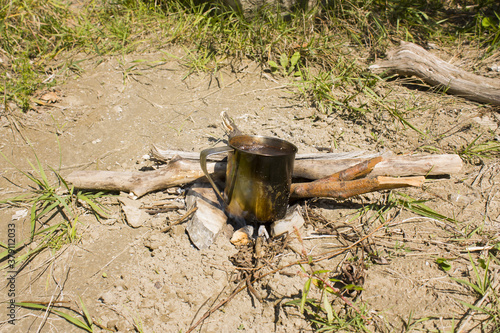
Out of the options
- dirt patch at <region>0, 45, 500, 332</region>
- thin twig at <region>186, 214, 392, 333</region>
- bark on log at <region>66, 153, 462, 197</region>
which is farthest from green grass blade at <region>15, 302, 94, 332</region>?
bark on log at <region>66, 153, 462, 197</region>

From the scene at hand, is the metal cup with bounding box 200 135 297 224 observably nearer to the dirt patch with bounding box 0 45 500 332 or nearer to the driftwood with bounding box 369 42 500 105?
the dirt patch with bounding box 0 45 500 332

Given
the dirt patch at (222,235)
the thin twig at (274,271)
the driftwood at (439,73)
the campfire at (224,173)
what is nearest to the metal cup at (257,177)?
the campfire at (224,173)

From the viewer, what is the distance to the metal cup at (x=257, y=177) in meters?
1.96

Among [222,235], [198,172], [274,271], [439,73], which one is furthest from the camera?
[439,73]

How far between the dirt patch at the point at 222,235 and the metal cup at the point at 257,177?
230mm

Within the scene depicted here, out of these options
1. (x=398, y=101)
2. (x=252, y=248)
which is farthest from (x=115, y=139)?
(x=398, y=101)

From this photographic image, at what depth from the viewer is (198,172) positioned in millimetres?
2430

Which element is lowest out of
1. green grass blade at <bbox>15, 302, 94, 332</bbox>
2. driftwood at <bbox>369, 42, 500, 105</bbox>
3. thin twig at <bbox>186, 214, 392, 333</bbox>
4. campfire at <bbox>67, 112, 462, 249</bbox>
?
green grass blade at <bbox>15, 302, 94, 332</bbox>

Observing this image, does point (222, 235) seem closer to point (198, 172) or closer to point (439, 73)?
point (198, 172)

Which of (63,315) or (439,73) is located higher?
(439,73)

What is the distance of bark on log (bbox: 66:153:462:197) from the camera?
7.88 ft

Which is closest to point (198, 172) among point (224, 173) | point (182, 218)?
point (224, 173)

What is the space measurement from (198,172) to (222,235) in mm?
494

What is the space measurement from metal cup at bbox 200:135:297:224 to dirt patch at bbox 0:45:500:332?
230 millimetres
